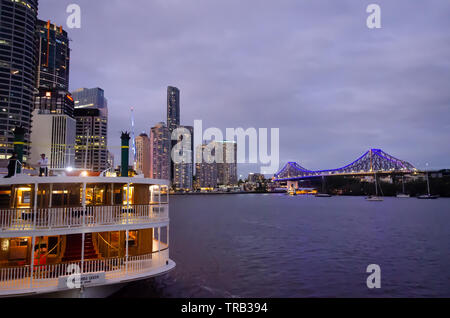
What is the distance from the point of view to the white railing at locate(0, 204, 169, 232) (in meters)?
10.6

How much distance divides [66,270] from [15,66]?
16418cm

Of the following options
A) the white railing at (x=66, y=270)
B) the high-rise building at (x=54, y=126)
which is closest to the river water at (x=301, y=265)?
the white railing at (x=66, y=270)

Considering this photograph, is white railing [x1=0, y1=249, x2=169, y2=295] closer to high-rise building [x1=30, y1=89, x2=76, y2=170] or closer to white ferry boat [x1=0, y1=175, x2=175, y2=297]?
white ferry boat [x1=0, y1=175, x2=175, y2=297]

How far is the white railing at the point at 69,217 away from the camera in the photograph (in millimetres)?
10602

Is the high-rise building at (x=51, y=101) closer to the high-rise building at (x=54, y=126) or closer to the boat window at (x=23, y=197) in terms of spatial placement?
the high-rise building at (x=54, y=126)

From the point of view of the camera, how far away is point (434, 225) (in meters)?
44.3

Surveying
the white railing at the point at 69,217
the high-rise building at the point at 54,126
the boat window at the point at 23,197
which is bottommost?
the white railing at the point at 69,217

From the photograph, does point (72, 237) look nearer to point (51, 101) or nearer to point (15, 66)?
point (15, 66)

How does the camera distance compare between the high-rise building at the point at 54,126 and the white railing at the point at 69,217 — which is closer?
the white railing at the point at 69,217

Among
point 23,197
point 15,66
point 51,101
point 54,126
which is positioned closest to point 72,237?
point 23,197

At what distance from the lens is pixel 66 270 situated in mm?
11195
